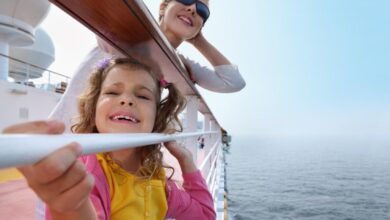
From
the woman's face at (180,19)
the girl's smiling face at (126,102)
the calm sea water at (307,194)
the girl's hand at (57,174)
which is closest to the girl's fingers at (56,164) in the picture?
the girl's hand at (57,174)

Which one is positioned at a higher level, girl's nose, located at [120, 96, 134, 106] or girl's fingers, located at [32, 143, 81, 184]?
girl's nose, located at [120, 96, 134, 106]

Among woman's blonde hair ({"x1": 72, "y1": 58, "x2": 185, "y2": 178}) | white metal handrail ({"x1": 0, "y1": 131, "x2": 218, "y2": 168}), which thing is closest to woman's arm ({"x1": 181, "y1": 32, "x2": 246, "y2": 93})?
woman's blonde hair ({"x1": 72, "y1": 58, "x2": 185, "y2": 178})

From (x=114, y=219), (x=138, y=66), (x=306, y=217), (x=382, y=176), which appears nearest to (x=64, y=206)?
(x=114, y=219)

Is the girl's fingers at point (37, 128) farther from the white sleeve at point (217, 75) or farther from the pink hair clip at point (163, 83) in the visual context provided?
the white sleeve at point (217, 75)

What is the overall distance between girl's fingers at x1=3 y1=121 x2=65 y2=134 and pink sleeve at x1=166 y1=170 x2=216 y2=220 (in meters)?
0.59

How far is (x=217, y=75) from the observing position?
1.02 meters

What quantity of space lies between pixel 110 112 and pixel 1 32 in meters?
7.58

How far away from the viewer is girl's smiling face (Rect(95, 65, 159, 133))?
0.66 metres

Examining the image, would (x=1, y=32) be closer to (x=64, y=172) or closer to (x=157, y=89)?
(x=157, y=89)

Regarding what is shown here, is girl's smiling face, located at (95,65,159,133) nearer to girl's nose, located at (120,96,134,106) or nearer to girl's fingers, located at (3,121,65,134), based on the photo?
girl's nose, located at (120,96,134,106)

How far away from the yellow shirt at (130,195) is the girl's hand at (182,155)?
134 millimetres

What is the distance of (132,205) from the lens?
0.65 meters

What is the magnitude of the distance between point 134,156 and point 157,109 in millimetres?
139

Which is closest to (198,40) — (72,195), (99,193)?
(99,193)
